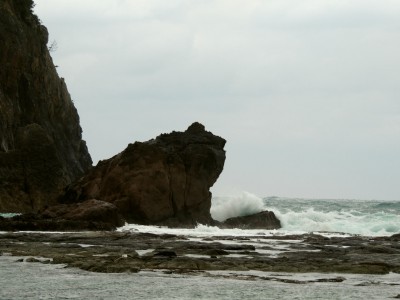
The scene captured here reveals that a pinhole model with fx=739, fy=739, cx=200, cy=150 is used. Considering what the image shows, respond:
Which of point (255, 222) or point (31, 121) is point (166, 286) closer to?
point (255, 222)

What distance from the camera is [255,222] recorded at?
193 feet

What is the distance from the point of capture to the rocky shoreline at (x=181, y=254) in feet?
74.5

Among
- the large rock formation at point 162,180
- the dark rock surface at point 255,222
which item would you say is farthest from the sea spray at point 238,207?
the large rock formation at point 162,180

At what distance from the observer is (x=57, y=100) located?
7069 cm

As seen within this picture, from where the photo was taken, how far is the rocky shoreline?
22.7m

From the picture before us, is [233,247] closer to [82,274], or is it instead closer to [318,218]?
[82,274]

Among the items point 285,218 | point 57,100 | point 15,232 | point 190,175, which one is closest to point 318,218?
point 285,218

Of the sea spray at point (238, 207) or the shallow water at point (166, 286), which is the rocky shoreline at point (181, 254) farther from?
the sea spray at point (238, 207)

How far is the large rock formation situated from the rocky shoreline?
1339 cm

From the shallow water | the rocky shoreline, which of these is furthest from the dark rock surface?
the shallow water

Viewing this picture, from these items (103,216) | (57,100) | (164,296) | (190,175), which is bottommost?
(164,296)

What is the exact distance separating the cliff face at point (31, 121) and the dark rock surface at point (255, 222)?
13.2 metres

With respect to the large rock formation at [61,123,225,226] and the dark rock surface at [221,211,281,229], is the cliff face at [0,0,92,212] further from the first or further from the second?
the dark rock surface at [221,211,281,229]

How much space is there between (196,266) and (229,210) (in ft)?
152
